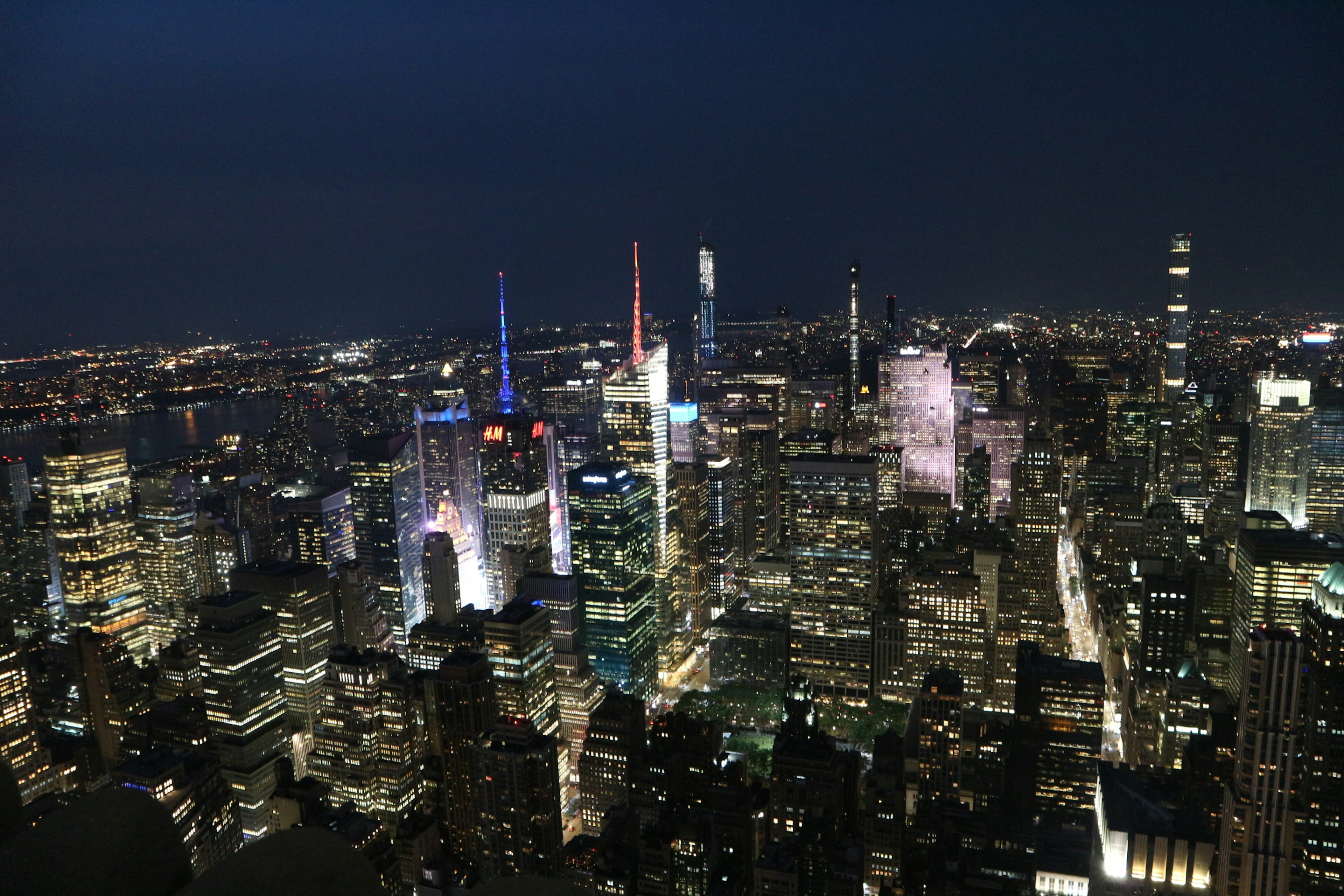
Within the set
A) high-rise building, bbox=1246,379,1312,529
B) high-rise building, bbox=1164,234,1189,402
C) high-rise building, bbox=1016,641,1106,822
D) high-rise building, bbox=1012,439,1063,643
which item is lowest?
high-rise building, bbox=1016,641,1106,822

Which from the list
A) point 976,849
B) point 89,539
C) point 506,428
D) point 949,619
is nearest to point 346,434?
point 506,428

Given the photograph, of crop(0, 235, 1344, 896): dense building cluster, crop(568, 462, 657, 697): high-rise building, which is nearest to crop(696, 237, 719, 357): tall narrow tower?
crop(0, 235, 1344, 896): dense building cluster

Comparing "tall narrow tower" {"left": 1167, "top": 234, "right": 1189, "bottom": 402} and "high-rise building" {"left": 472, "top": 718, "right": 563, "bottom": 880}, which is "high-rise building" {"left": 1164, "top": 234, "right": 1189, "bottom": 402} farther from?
"high-rise building" {"left": 472, "top": 718, "right": 563, "bottom": 880}

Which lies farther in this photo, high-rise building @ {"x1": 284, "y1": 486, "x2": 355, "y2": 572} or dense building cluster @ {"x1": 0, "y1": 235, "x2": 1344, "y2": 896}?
high-rise building @ {"x1": 284, "y1": 486, "x2": 355, "y2": 572}

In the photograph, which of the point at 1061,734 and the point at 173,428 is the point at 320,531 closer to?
the point at 173,428

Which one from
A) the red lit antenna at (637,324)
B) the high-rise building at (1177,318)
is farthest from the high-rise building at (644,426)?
the high-rise building at (1177,318)

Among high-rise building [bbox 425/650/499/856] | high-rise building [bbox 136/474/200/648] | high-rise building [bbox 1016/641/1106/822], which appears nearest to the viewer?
high-rise building [bbox 425/650/499/856]

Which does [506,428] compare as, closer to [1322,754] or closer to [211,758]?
[211,758]

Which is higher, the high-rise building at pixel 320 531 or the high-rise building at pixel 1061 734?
the high-rise building at pixel 320 531

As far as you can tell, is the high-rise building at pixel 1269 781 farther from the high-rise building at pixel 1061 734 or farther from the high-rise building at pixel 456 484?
the high-rise building at pixel 456 484
